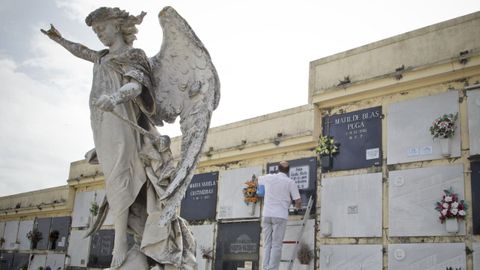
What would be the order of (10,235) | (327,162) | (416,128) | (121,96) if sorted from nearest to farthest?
(121,96) < (416,128) < (327,162) < (10,235)

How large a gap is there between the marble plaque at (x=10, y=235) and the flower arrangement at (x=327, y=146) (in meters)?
12.4

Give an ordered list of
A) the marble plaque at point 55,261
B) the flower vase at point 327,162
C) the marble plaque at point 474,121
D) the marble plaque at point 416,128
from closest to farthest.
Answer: the marble plaque at point 474,121 < the marble plaque at point 416,128 < the flower vase at point 327,162 < the marble plaque at point 55,261

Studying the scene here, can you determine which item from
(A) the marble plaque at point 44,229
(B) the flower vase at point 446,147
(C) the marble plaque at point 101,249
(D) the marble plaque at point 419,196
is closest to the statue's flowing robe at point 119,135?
(D) the marble plaque at point 419,196

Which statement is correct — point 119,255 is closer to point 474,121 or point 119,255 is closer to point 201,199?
point 474,121

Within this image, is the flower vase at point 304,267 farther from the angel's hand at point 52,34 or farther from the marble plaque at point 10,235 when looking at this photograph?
the marble plaque at point 10,235

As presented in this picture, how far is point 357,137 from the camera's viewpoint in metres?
7.56

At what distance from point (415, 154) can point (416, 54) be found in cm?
134

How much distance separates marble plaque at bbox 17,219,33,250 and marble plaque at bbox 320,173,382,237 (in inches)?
463

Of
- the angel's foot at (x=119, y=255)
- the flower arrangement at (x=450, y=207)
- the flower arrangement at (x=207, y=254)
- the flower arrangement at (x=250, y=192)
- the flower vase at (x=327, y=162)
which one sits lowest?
the angel's foot at (x=119, y=255)

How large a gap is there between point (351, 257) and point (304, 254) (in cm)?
71

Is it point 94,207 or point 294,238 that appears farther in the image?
point 94,207

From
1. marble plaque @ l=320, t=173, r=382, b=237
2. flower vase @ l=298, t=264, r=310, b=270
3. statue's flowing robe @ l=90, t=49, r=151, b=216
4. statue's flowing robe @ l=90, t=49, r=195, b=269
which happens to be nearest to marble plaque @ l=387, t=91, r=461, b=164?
marble plaque @ l=320, t=173, r=382, b=237

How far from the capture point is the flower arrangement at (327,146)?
7770 mm

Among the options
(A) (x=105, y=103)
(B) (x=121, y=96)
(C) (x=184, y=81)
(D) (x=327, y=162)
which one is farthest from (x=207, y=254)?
(A) (x=105, y=103)
